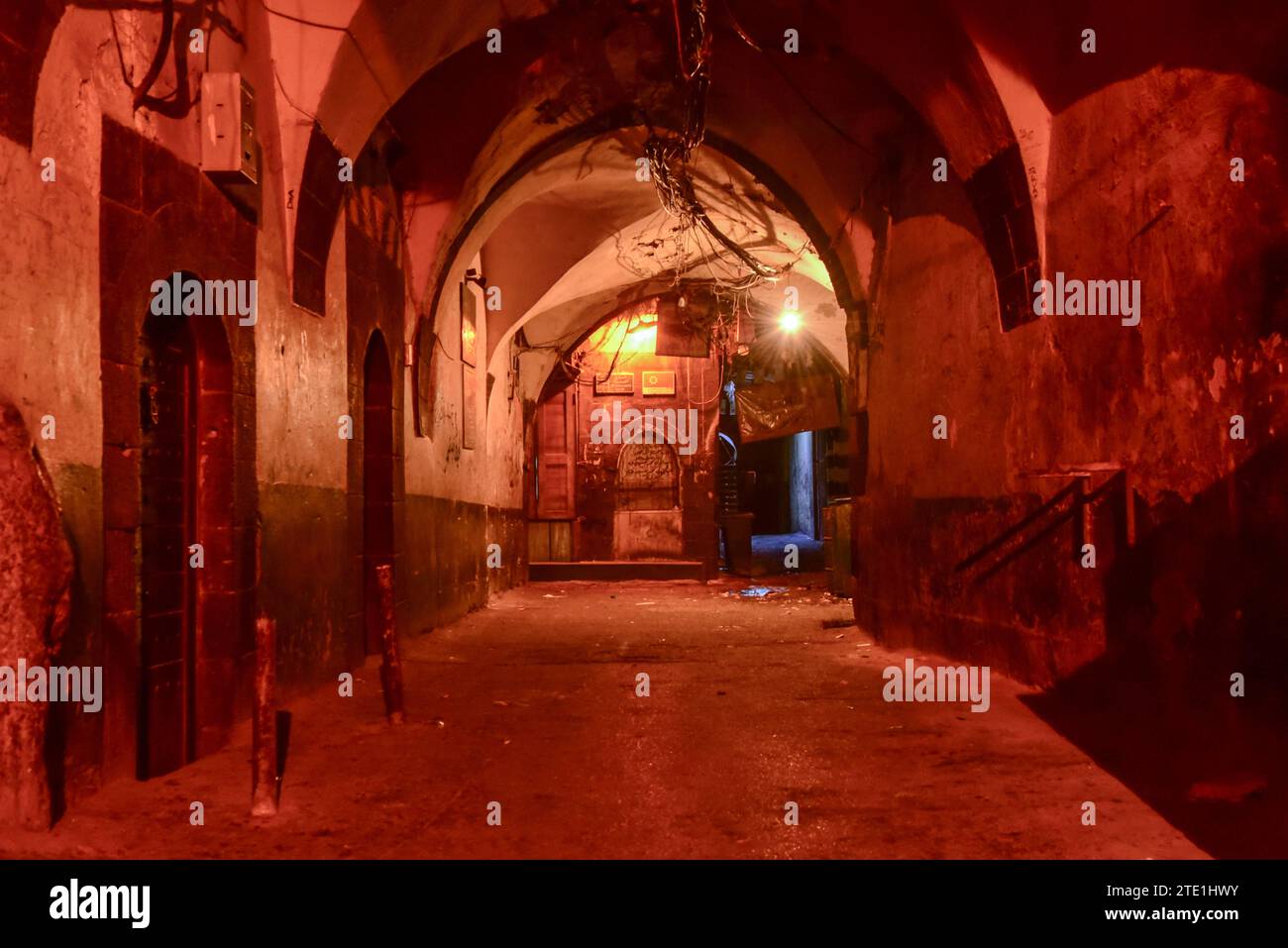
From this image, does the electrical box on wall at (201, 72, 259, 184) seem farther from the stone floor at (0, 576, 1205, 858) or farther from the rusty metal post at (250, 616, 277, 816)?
the stone floor at (0, 576, 1205, 858)

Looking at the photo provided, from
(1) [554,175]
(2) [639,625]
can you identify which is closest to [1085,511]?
(2) [639,625]

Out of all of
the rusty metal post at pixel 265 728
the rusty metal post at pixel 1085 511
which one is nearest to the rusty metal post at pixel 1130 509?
the rusty metal post at pixel 1085 511

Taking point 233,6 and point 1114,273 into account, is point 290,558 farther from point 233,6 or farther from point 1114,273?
point 1114,273

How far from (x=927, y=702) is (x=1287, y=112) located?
3845 millimetres

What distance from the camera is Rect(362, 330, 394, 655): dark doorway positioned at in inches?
339

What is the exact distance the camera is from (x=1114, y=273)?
17.8ft

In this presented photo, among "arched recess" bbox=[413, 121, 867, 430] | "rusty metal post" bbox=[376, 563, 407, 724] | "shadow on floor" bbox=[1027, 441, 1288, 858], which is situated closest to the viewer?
"shadow on floor" bbox=[1027, 441, 1288, 858]

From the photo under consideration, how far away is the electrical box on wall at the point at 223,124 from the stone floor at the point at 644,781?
10.5ft

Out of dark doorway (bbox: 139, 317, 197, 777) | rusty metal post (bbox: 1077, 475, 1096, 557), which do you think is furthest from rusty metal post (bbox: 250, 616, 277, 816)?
rusty metal post (bbox: 1077, 475, 1096, 557)

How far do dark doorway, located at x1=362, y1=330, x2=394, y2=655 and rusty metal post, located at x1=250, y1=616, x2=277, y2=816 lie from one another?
14.6 ft

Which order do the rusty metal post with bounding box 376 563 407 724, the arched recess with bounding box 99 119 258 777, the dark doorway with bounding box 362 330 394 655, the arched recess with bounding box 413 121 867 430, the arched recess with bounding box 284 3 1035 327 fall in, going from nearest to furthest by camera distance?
1. the arched recess with bounding box 99 119 258 777
2. the rusty metal post with bounding box 376 563 407 724
3. the arched recess with bounding box 284 3 1035 327
4. the dark doorway with bounding box 362 330 394 655
5. the arched recess with bounding box 413 121 867 430

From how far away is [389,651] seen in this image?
5.74 metres

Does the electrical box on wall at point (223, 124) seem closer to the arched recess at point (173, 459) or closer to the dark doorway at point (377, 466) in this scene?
the arched recess at point (173, 459)

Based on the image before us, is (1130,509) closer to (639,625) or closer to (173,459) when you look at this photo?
(173,459)
